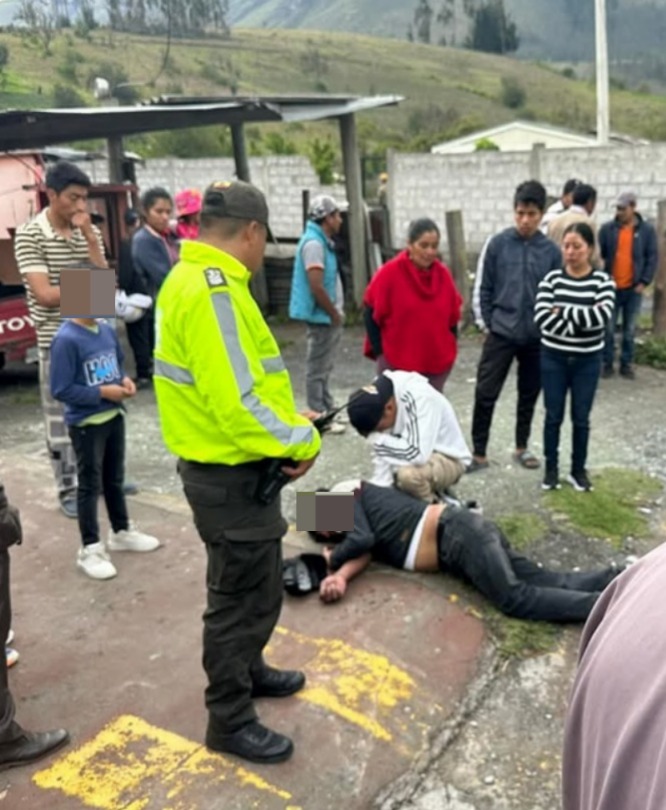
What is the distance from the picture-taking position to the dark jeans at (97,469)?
405cm

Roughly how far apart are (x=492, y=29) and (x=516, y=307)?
3485 inches

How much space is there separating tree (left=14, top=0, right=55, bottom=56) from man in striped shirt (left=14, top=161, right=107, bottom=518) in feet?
2.45

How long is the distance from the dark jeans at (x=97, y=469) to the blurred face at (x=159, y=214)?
10.5ft

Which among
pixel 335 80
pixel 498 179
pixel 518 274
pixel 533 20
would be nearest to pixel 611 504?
pixel 518 274

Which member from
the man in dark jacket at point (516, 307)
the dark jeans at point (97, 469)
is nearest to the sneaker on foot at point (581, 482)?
the man in dark jacket at point (516, 307)

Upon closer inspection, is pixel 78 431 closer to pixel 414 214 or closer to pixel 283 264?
pixel 283 264

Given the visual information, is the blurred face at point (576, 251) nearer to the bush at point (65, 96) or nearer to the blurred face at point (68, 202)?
the blurred face at point (68, 202)

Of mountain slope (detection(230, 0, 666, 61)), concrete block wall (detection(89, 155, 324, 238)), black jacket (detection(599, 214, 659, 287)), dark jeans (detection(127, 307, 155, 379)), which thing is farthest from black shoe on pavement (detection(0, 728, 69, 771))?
mountain slope (detection(230, 0, 666, 61))

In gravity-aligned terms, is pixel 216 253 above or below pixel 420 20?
below

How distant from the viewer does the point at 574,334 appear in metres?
4.80

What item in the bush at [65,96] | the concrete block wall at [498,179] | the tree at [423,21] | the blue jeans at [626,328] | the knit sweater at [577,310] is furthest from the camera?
the tree at [423,21]

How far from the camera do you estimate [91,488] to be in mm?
4070

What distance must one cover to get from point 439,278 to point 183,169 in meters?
15.2

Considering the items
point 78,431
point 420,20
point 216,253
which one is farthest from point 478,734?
point 420,20
